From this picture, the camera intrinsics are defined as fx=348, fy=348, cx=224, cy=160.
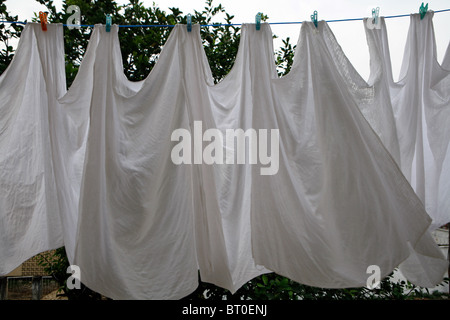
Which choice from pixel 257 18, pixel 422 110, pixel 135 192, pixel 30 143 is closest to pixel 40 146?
pixel 30 143

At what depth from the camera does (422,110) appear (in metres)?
1.54

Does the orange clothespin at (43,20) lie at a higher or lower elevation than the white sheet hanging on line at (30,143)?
higher

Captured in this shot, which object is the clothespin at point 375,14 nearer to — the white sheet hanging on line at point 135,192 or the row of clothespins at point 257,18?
the row of clothespins at point 257,18

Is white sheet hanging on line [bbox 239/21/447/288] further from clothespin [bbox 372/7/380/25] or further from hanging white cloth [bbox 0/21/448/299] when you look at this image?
clothespin [bbox 372/7/380/25]

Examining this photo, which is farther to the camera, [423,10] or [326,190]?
[423,10]

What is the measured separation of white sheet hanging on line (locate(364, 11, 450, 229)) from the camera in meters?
1.50

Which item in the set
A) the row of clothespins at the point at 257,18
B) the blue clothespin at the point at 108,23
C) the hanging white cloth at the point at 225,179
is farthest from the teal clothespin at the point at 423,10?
the blue clothespin at the point at 108,23

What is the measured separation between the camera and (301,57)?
1481 millimetres

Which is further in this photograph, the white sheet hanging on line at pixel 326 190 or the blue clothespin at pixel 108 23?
the blue clothespin at pixel 108 23

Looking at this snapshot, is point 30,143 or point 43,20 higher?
point 43,20

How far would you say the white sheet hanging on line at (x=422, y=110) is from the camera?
1.50m

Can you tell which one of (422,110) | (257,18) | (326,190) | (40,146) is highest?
(257,18)

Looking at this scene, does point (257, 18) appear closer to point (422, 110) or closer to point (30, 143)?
point (422, 110)

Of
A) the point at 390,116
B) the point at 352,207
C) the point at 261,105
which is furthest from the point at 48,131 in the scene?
the point at 390,116
